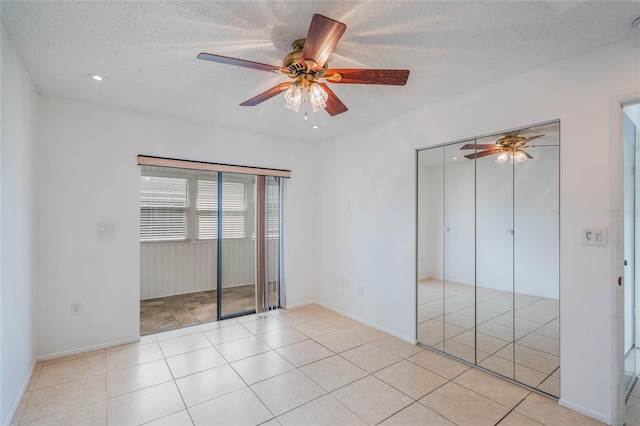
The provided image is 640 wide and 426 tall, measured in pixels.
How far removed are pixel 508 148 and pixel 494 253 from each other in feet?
3.07

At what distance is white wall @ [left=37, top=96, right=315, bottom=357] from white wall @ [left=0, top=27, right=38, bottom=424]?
0.67 feet

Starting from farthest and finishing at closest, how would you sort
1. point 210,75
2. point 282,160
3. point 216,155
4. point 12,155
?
point 282,160 < point 216,155 < point 210,75 < point 12,155

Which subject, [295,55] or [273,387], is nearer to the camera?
[295,55]

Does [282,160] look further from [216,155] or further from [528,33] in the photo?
[528,33]

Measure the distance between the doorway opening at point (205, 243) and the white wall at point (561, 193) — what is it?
1001 millimetres

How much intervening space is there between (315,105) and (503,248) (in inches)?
81.0

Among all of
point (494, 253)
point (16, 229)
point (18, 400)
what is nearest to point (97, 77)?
point (16, 229)

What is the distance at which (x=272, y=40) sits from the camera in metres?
2.01

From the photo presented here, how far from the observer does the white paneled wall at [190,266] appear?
4672 mm

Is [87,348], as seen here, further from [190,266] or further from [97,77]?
[97,77]

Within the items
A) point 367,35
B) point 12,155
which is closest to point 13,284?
point 12,155

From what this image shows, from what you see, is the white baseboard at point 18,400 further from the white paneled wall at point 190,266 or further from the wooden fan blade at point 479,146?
the wooden fan blade at point 479,146

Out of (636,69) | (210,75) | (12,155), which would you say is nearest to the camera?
(636,69)

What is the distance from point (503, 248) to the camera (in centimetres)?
269
